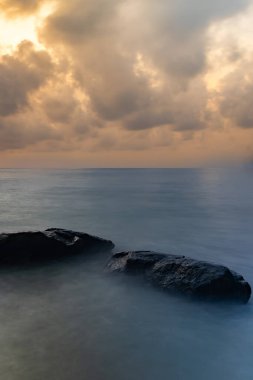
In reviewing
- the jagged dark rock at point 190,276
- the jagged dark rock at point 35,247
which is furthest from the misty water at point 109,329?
the jagged dark rock at point 35,247

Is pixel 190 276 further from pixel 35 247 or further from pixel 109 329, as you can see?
pixel 35 247

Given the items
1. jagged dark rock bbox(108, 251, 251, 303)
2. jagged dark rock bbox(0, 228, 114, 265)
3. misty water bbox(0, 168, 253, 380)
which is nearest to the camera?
misty water bbox(0, 168, 253, 380)

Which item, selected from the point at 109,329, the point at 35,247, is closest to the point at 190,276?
the point at 109,329

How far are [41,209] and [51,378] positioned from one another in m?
22.2

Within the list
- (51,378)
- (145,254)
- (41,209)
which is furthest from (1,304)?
(41,209)

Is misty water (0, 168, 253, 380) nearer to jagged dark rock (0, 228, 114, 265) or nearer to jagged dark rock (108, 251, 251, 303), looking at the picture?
jagged dark rock (108, 251, 251, 303)

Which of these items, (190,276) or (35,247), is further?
(35,247)

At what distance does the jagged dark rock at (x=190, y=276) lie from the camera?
793 centimetres

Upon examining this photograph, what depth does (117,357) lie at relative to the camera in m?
5.70

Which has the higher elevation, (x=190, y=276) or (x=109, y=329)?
(x=190, y=276)

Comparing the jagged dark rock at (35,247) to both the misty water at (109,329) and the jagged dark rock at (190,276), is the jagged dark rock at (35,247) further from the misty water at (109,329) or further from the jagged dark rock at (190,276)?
the jagged dark rock at (190,276)

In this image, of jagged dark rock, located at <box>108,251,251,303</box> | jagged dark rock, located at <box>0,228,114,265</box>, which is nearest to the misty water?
jagged dark rock, located at <box>108,251,251,303</box>

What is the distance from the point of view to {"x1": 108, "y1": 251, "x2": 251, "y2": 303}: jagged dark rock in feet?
26.0

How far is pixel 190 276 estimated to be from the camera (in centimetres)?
825
